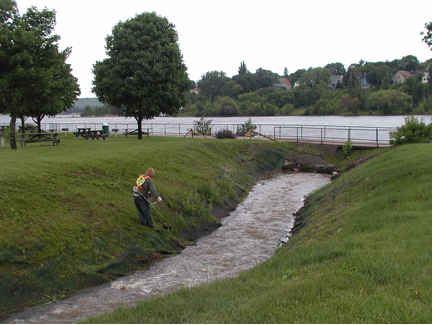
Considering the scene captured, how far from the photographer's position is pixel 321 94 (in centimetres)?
12044

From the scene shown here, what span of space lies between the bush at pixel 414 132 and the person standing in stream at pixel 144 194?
20232 millimetres

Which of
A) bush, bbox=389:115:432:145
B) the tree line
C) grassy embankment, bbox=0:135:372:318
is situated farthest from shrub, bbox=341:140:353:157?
the tree line

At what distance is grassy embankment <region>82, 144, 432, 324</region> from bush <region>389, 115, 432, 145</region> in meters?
17.3

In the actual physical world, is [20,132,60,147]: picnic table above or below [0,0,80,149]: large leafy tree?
below

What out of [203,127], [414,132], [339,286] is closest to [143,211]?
[339,286]

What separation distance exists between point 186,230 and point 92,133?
20.3 m

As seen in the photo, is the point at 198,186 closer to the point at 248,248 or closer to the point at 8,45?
the point at 248,248

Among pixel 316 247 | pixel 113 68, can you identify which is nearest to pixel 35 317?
pixel 316 247

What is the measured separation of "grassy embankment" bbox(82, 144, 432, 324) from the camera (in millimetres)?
5351

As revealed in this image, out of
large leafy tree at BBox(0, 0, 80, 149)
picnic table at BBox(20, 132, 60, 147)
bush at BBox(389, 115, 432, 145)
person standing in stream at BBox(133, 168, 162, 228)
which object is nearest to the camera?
person standing in stream at BBox(133, 168, 162, 228)

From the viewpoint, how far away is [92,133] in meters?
32.5

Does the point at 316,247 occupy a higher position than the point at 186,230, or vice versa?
the point at 316,247

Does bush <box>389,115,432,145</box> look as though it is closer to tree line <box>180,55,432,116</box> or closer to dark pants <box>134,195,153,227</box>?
dark pants <box>134,195,153,227</box>

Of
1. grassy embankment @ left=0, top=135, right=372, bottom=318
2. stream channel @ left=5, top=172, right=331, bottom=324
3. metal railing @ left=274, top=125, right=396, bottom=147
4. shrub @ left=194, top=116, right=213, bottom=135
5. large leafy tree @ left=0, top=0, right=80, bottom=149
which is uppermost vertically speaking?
large leafy tree @ left=0, top=0, right=80, bottom=149
